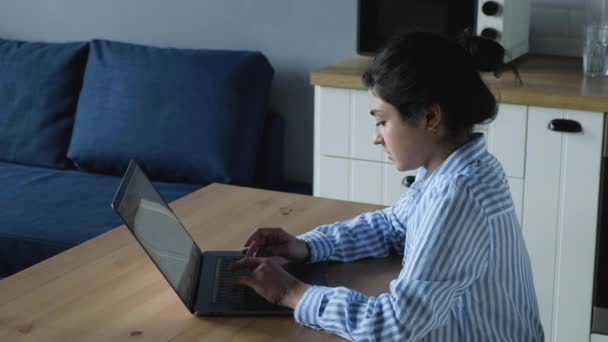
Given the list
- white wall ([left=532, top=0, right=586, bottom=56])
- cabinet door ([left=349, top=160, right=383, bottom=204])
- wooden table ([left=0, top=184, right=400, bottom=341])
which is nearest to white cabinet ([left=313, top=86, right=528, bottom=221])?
cabinet door ([left=349, top=160, right=383, bottom=204])

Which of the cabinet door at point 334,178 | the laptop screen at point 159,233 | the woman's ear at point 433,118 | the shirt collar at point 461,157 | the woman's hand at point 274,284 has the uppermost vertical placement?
the woman's ear at point 433,118

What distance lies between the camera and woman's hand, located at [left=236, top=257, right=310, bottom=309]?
1.58m

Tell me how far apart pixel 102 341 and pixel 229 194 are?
765mm

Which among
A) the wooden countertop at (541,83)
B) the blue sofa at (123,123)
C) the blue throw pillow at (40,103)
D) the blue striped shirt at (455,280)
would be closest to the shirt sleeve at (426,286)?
the blue striped shirt at (455,280)

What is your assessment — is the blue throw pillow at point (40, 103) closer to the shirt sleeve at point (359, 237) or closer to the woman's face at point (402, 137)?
the shirt sleeve at point (359, 237)

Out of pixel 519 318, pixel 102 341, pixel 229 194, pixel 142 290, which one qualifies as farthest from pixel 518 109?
pixel 102 341

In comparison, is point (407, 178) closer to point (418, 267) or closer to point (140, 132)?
point (140, 132)

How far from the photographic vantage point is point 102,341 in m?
1.49

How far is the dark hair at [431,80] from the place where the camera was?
5.19ft

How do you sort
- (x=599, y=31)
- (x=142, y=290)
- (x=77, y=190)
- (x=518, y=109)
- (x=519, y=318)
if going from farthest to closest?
(x=77, y=190)
(x=599, y=31)
(x=518, y=109)
(x=142, y=290)
(x=519, y=318)

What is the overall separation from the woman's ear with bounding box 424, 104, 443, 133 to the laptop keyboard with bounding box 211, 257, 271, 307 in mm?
405

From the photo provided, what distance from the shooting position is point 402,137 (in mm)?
1627

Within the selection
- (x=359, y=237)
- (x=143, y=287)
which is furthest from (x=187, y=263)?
(x=359, y=237)

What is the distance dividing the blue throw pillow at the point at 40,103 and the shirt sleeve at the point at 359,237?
197 centimetres
